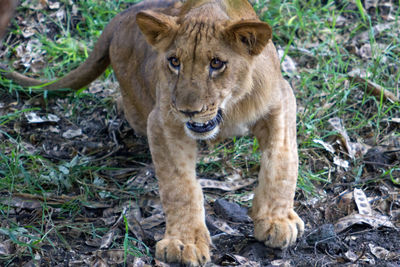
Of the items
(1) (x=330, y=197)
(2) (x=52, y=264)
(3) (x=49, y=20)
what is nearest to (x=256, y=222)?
(1) (x=330, y=197)

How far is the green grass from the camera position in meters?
4.27

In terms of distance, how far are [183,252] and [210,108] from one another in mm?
845

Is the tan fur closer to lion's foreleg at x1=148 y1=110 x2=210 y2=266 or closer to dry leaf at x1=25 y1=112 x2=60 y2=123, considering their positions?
lion's foreleg at x1=148 y1=110 x2=210 y2=266

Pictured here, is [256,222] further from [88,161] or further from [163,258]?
[88,161]

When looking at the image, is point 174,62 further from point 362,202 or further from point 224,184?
point 362,202

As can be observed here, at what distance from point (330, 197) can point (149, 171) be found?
1375 mm

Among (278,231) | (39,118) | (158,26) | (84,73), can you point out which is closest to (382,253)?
(278,231)

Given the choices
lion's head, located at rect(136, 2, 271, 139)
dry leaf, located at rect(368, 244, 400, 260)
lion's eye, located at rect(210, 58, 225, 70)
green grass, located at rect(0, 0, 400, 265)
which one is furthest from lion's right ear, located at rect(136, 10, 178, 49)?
dry leaf, located at rect(368, 244, 400, 260)

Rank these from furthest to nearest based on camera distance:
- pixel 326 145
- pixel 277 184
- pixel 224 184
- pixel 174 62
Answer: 1. pixel 326 145
2. pixel 224 184
3. pixel 277 184
4. pixel 174 62

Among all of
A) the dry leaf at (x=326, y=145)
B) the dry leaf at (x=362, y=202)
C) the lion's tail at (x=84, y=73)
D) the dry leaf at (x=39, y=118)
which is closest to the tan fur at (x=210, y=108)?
the dry leaf at (x=362, y=202)

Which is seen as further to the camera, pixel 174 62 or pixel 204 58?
pixel 174 62

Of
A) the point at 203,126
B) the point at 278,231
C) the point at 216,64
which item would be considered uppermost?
the point at 216,64

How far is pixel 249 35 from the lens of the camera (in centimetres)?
341

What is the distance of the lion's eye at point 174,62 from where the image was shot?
3400 mm
